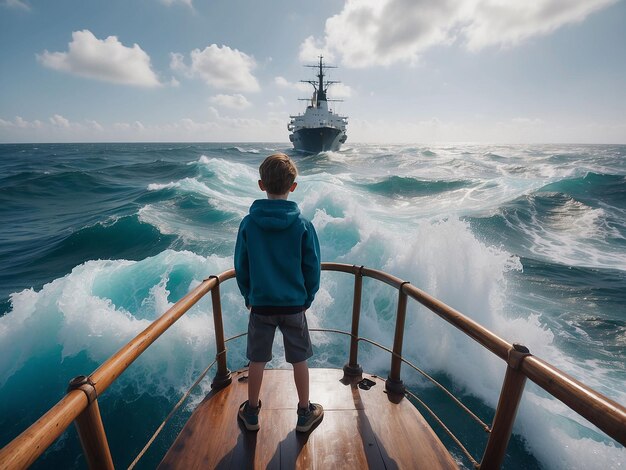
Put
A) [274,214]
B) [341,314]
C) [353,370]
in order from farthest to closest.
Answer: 1. [341,314]
2. [353,370]
3. [274,214]

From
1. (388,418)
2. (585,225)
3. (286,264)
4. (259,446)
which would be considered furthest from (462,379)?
(585,225)

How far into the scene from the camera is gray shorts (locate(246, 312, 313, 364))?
2.02m

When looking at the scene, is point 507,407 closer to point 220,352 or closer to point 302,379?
point 302,379

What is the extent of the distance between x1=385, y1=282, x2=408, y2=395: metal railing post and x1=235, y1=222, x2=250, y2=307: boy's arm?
3.78 feet

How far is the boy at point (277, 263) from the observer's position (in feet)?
6.06

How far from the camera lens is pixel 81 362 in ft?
19.2

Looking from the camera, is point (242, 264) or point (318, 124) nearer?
point (242, 264)

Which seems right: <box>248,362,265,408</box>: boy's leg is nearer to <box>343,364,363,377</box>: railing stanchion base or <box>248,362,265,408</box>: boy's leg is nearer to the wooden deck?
the wooden deck

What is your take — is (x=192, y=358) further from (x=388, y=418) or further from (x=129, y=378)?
(x=388, y=418)

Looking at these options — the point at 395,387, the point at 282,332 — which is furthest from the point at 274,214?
the point at 395,387

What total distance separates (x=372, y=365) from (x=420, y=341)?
1.28 meters

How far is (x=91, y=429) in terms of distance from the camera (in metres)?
1.18

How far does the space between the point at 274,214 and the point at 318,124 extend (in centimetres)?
5860

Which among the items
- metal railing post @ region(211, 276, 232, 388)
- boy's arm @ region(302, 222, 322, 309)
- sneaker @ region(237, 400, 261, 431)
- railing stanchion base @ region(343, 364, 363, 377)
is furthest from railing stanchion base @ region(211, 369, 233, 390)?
boy's arm @ region(302, 222, 322, 309)
